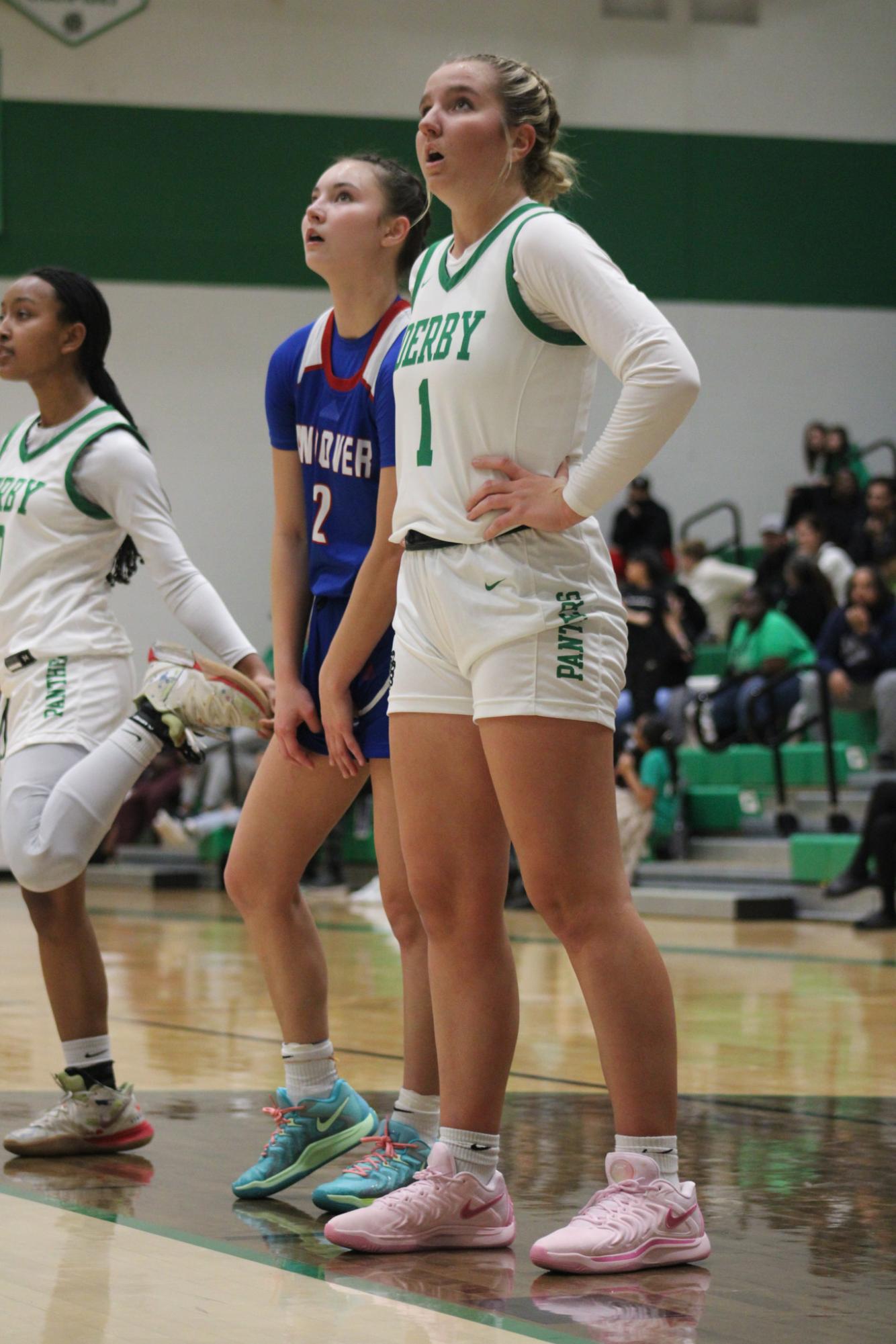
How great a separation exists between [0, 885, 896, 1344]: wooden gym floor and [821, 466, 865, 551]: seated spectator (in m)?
8.27

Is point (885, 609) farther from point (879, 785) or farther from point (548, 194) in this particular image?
point (548, 194)

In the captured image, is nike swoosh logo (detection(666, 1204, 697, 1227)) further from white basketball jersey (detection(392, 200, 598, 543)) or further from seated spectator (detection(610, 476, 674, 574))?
seated spectator (detection(610, 476, 674, 574))

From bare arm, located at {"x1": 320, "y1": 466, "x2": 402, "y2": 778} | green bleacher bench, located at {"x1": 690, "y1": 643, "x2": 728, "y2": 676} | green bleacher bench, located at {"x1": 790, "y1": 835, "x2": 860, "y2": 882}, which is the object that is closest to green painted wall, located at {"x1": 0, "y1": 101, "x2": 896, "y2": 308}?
green bleacher bench, located at {"x1": 690, "y1": 643, "x2": 728, "y2": 676}

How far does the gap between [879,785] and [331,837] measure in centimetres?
514

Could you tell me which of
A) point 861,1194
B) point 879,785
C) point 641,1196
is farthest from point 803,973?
point 641,1196

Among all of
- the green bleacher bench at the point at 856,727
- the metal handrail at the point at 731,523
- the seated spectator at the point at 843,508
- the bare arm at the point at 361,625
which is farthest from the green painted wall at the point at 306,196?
the bare arm at the point at 361,625

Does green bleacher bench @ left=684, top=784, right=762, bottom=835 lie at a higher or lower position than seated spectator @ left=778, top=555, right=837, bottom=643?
lower

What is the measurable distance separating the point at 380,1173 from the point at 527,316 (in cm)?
136

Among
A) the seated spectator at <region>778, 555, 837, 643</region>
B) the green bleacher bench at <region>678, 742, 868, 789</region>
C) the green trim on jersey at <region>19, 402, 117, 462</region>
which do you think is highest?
the seated spectator at <region>778, 555, 837, 643</region>

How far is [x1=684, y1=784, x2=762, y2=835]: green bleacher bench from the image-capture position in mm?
11719

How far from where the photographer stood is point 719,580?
14.8 metres

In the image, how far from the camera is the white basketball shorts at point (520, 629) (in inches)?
103

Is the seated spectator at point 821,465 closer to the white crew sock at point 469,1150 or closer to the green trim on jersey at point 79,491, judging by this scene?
the green trim on jersey at point 79,491

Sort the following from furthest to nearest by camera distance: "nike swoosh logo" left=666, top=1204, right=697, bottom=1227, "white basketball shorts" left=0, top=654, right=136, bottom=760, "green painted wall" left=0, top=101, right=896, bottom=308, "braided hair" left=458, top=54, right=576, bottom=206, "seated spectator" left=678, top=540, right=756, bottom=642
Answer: "green painted wall" left=0, top=101, right=896, bottom=308, "seated spectator" left=678, top=540, right=756, bottom=642, "white basketball shorts" left=0, top=654, right=136, bottom=760, "braided hair" left=458, top=54, right=576, bottom=206, "nike swoosh logo" left=666, top=1204, right=697, bottom=1227
